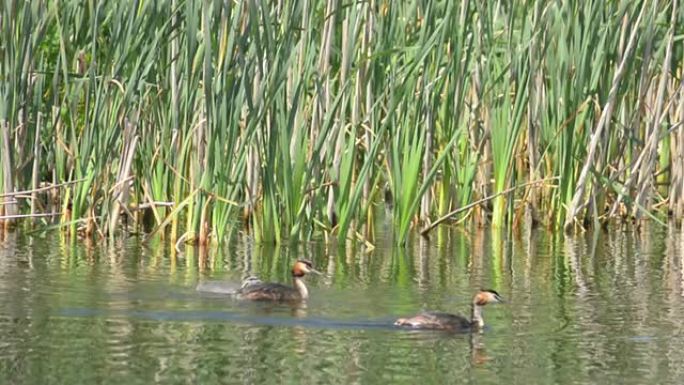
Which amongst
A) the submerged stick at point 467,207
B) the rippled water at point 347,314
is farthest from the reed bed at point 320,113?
the rippled water at point 347,314

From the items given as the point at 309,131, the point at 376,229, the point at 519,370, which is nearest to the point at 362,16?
the point at 309,131

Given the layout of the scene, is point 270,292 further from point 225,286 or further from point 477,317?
point 477,317

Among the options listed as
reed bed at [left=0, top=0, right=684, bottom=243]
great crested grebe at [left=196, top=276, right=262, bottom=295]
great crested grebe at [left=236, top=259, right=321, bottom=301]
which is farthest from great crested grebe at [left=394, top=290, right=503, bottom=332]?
reed bed at [left=0, top=0, right=684, bottom=243]

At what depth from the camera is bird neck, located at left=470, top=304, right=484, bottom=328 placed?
31.0 feet

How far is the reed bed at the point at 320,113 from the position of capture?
1193 cm

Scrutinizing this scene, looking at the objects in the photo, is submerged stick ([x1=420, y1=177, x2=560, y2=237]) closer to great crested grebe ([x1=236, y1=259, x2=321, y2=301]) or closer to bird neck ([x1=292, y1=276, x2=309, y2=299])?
bird neck ([x1=292, y1=276, x2=309, y2=299])

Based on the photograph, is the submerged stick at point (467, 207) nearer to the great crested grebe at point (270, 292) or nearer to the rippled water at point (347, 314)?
the rippled water at point (347, 314)

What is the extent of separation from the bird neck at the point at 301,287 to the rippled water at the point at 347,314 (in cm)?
11

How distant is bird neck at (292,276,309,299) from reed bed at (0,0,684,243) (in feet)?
4.44

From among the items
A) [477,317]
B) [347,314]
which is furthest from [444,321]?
[347,314]

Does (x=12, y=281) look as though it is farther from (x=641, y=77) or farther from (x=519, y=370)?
(x=641, y=77)

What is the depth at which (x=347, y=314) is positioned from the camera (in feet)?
32.1

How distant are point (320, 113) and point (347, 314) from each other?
3.26 meters

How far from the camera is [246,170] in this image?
501 inches
